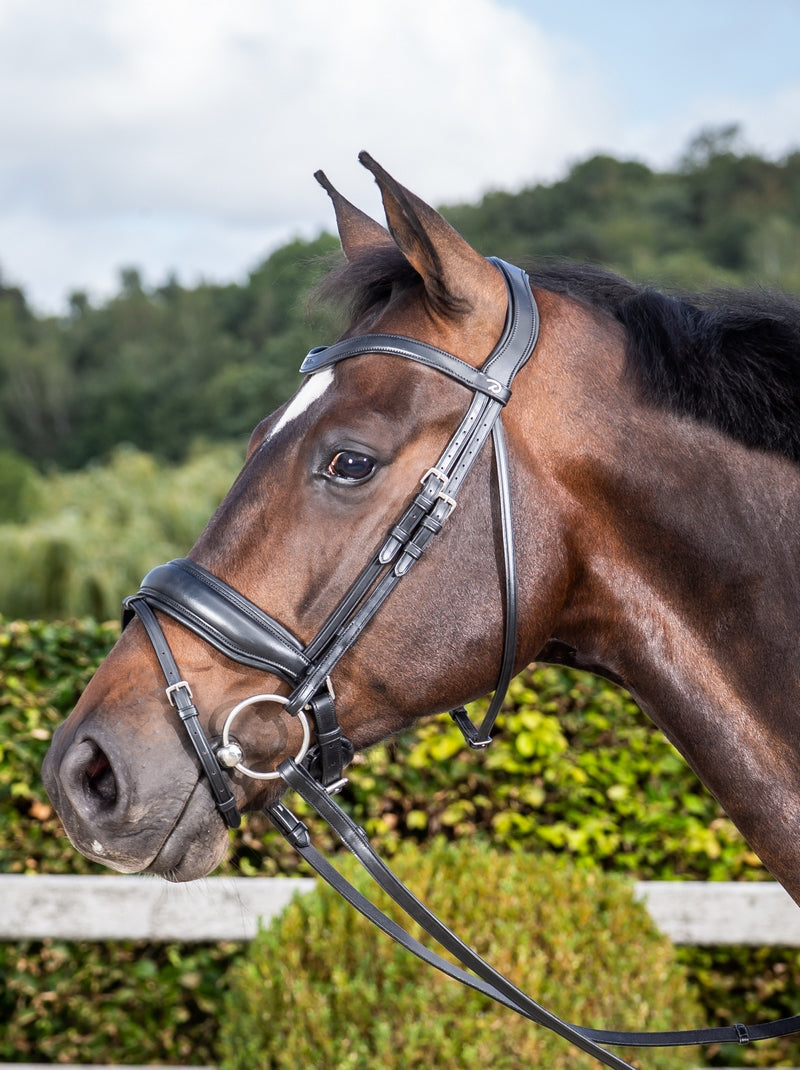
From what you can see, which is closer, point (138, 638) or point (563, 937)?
point (138, 638)

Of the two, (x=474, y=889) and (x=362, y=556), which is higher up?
(x=362, y=556)

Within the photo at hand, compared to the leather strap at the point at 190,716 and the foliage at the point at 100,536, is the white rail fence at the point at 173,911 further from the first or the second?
the foliage at the point at 100,536

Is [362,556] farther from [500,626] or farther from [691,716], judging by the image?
[691,716]

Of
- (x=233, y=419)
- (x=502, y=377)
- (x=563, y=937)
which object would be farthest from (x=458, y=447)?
(x=233, y=419)

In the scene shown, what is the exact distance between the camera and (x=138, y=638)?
185cm

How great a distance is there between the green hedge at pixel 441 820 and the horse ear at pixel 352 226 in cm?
275

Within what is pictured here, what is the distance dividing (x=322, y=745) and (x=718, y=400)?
3.60 feet

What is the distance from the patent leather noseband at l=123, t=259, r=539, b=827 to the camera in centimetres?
178

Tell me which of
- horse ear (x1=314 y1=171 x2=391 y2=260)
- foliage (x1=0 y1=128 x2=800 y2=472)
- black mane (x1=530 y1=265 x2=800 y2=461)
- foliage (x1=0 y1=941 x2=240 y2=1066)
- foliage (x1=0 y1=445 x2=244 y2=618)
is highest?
foliage (x1=0 y1=128 x2=800 y2=472)

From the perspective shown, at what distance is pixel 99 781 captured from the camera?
1784 mm

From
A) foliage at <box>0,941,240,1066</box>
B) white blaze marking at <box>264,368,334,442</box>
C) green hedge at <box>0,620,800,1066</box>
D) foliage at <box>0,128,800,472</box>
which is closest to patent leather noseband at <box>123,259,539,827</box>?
white blaze marking at <box>264,368,334,442</box>

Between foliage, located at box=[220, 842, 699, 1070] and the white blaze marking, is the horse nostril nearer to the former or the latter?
the white blaze marking

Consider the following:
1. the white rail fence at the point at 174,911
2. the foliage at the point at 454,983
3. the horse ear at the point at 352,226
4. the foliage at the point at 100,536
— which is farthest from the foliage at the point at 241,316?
the horse ear at the point at 352,226

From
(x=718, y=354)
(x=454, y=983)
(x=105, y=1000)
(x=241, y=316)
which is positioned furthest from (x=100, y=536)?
(x=241, y=316)
